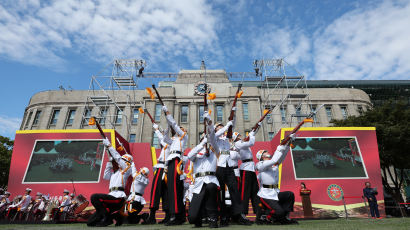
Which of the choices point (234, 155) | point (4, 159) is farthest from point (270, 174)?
point (4, 159)

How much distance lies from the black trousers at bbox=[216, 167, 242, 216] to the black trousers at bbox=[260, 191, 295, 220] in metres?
0.71

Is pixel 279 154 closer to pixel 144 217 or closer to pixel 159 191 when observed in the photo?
pixel 159 191

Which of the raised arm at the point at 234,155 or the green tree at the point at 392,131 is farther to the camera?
the green tree at the point at 392,131

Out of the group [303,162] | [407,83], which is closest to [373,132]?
[303,162]

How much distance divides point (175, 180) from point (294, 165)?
8.22 meters

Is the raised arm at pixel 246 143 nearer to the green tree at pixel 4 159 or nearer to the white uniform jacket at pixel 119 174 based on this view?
the white uniform jacket at pixel 119 174

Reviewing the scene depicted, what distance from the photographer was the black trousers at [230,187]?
222 inches

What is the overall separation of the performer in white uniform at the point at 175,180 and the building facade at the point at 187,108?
759 inches

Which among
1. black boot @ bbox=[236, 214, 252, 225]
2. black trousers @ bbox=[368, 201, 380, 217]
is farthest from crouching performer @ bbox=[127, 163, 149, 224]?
black trousers @ bbox=[368, 201, 380, 217]

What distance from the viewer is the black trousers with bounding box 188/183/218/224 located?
15.4 ft

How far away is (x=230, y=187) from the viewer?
5.94 metres

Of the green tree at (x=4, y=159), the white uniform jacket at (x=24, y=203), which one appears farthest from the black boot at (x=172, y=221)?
the green tree at (x=4, y=159)

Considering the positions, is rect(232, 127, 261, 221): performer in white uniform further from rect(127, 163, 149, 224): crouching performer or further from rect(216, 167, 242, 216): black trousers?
rect(127, 163, 149, 224): crouching performer

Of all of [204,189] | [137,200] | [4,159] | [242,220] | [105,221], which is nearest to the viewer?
[204,189]
